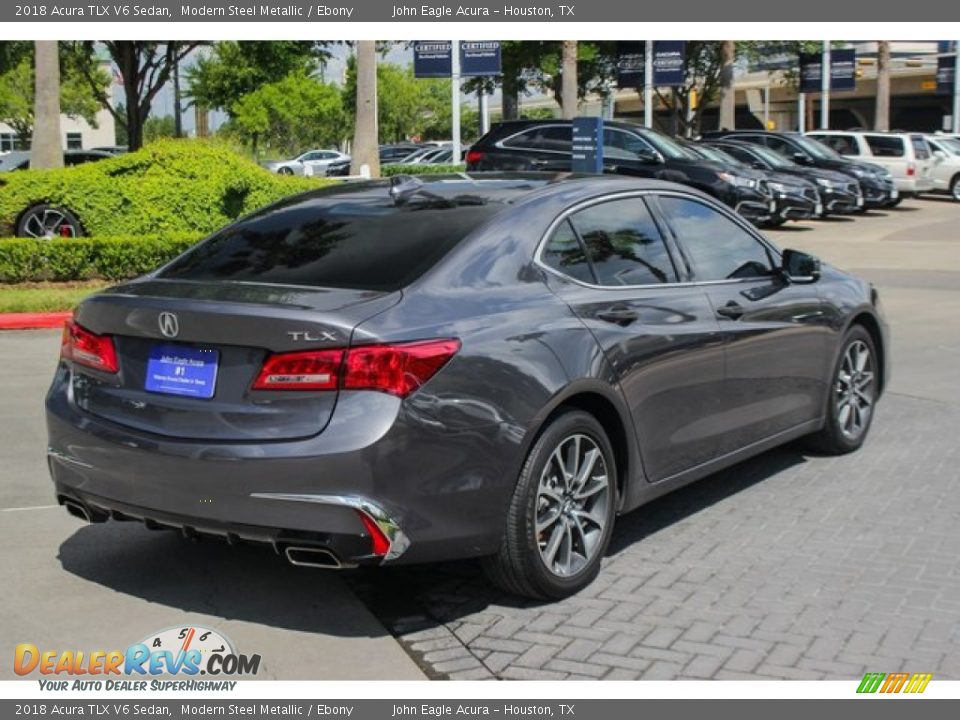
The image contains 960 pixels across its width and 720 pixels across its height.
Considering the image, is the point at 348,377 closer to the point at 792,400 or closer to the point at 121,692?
the point at 121,692

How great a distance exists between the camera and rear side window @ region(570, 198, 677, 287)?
5.31m

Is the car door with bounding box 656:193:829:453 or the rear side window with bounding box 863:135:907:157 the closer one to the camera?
the car door with bounding box 656:193:829:453

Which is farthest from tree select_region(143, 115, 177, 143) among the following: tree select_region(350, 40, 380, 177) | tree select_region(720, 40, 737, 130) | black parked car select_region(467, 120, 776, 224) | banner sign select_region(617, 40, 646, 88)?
black parked car select_region(467, 120, 776, 224)

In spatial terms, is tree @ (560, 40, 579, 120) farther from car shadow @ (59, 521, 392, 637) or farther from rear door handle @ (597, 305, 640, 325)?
car shadow @ (59, 521, 392, 637)

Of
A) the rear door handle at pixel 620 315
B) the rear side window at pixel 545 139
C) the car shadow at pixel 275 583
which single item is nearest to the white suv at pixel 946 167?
the rear side window at pixel 545 139

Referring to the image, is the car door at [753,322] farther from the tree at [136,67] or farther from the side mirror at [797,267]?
the tree at [136,67]

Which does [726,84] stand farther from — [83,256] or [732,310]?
[732,310]

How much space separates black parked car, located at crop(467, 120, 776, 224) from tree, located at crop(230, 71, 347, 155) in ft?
90.1

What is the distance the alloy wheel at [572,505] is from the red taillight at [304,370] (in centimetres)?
98

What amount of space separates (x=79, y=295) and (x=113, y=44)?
22253mm

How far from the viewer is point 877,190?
2900cm

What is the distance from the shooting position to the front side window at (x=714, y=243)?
592 cm

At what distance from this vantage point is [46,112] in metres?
19.7

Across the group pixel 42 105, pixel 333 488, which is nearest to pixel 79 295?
pixel 42 105
